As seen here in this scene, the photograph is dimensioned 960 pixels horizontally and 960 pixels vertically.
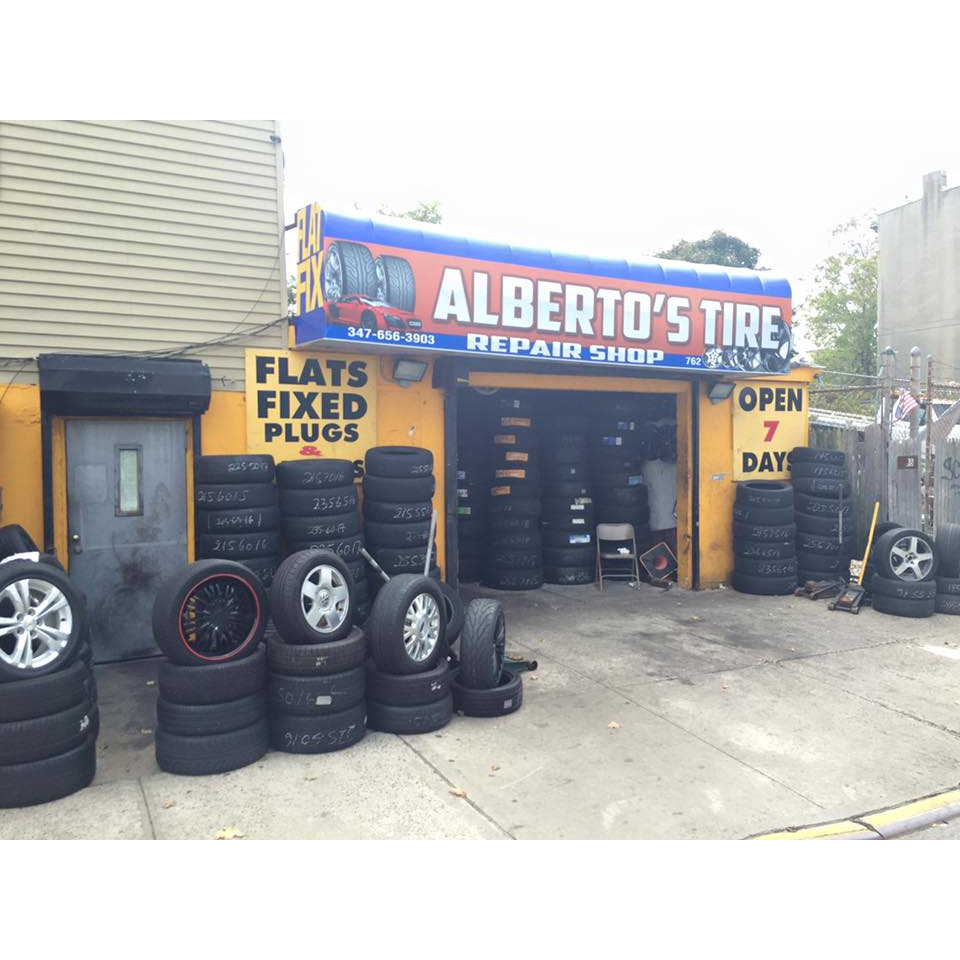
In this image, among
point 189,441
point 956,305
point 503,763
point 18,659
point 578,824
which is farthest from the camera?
point 956,305

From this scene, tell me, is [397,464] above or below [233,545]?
above

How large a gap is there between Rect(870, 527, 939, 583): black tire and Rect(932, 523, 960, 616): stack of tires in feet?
0.33

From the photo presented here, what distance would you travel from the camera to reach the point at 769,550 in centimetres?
1105

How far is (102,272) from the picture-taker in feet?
24.5

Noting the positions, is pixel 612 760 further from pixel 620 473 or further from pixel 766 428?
pixel 766 428

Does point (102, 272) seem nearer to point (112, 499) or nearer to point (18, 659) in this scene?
point (112, 499)

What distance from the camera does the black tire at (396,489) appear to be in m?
8.17

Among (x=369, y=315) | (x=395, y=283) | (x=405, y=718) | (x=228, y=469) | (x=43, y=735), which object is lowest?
(x=405, y=718)

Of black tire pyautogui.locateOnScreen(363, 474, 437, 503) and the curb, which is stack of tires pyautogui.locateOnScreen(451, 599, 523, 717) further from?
the curb

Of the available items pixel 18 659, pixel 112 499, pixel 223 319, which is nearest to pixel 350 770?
pixel 18 659

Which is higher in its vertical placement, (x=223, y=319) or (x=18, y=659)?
(x=223, y=319)

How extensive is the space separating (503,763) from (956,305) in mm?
34151

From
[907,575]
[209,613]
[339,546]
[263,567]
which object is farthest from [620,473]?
[209,613]

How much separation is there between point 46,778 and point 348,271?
5.15m
